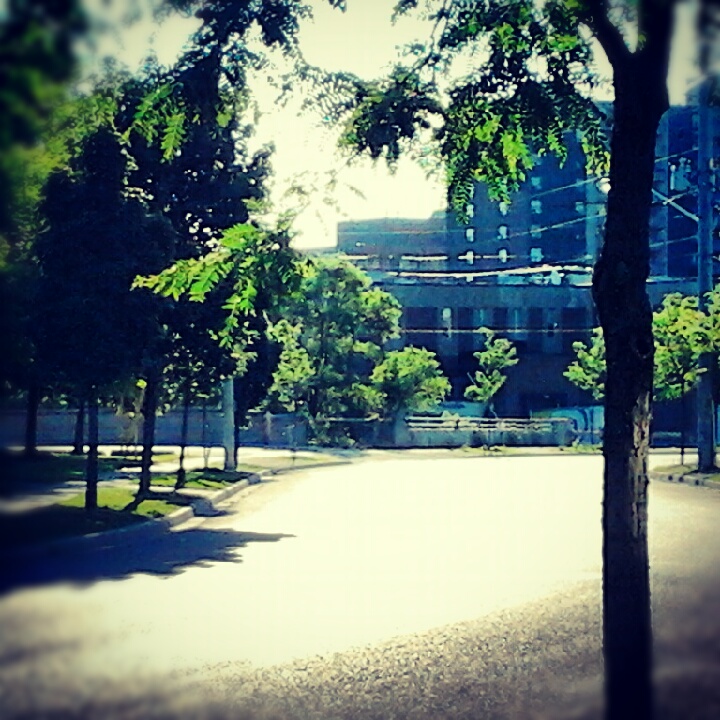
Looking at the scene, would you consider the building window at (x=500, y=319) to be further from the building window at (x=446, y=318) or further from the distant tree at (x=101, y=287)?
the distant tree at (x=101, y=287)

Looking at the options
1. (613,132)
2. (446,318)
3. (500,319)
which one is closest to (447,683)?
(613,132)

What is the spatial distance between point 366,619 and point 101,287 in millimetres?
8144

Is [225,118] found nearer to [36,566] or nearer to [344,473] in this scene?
[36,566]

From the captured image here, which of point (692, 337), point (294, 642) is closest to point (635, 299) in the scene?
point (294, 642)

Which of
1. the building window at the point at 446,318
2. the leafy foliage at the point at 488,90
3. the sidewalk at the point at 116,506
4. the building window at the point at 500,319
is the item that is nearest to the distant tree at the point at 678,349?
the sidewalk at the point at 116,506

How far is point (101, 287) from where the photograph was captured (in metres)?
15.2

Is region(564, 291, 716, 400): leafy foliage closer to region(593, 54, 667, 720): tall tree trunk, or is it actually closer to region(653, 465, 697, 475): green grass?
region(653, 465, 697, 475): green grass

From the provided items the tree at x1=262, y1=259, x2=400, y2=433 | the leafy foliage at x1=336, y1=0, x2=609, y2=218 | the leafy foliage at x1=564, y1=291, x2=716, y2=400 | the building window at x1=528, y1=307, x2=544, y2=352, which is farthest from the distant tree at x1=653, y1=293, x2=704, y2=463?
the building window at x1=528, y1=307, x2=544, y2=352

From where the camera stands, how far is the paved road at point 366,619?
191 inches

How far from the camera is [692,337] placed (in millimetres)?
29453

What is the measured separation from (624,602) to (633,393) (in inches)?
41.8

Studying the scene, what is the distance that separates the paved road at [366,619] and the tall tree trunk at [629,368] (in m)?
0.50

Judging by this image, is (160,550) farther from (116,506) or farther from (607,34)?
(607,34)

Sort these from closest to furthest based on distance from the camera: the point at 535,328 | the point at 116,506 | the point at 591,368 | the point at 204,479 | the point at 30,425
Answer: the point at 30,425, the point at 116,506, the point at 204,479, the point at 591,368, the point at 535,328
